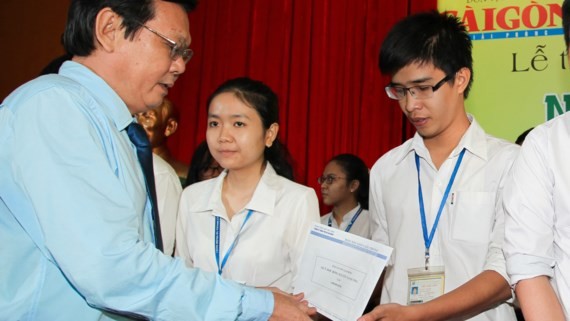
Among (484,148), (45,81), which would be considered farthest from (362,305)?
(45,81)

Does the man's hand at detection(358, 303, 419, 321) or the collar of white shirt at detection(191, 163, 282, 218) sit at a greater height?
the collar of white shirt at detection(191, 163, 282, 218)

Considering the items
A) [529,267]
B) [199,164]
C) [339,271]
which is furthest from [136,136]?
[199,164]

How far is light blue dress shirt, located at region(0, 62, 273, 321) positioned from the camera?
1163mm

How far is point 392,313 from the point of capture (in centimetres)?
167

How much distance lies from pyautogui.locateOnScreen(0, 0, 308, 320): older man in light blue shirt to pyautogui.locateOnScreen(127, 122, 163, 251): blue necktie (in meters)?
0.05

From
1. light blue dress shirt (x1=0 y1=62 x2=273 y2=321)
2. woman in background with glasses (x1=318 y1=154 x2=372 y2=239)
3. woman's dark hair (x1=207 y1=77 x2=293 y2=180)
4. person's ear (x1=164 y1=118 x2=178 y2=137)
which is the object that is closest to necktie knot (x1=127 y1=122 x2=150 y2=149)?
light blue dress shirt (x1=0 y1=62 x2=273 y2=321)

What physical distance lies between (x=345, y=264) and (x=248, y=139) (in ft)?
2.32

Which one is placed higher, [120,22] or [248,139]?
[120,22]

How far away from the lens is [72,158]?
1.19m

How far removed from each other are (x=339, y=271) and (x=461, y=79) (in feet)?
→ 2.68

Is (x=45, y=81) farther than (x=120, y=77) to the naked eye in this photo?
No

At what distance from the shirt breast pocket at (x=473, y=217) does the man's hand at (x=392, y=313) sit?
334mm

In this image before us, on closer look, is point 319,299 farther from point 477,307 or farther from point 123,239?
point 123,239

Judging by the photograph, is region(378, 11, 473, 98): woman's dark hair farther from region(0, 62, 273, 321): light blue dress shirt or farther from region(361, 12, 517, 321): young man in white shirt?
region(0, 62, 273, 321): light blue dress shirt
